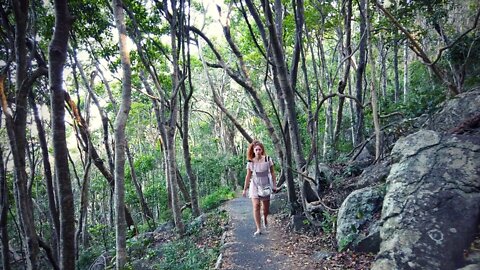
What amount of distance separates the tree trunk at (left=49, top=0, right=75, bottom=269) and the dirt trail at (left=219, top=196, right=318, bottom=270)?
263 cm

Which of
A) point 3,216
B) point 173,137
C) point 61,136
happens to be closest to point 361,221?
point 61,136

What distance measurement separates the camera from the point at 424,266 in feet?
12.1

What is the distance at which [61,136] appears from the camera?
420 cm

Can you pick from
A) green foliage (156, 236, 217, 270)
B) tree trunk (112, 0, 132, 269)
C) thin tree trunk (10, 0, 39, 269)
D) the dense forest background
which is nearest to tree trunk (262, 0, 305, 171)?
the dense forest background

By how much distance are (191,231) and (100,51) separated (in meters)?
6.37

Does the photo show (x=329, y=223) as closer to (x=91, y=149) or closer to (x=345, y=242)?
(x=345, y=242)

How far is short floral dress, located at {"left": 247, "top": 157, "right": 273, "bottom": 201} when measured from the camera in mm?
6457

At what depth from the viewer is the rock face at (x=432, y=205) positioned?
3.72 meters

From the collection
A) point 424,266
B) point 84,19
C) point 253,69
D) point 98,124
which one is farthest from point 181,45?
point 98,124

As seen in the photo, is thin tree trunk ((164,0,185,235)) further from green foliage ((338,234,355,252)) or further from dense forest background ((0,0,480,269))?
green foliage ((338,234,355,252))

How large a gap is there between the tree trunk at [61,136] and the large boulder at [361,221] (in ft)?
13.1

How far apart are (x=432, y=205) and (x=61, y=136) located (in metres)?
4.67

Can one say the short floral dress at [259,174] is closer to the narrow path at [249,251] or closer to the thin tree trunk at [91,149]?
the narrow path at [249,251]

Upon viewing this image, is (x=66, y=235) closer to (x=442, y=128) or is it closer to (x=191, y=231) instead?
(x=191, y=231)
